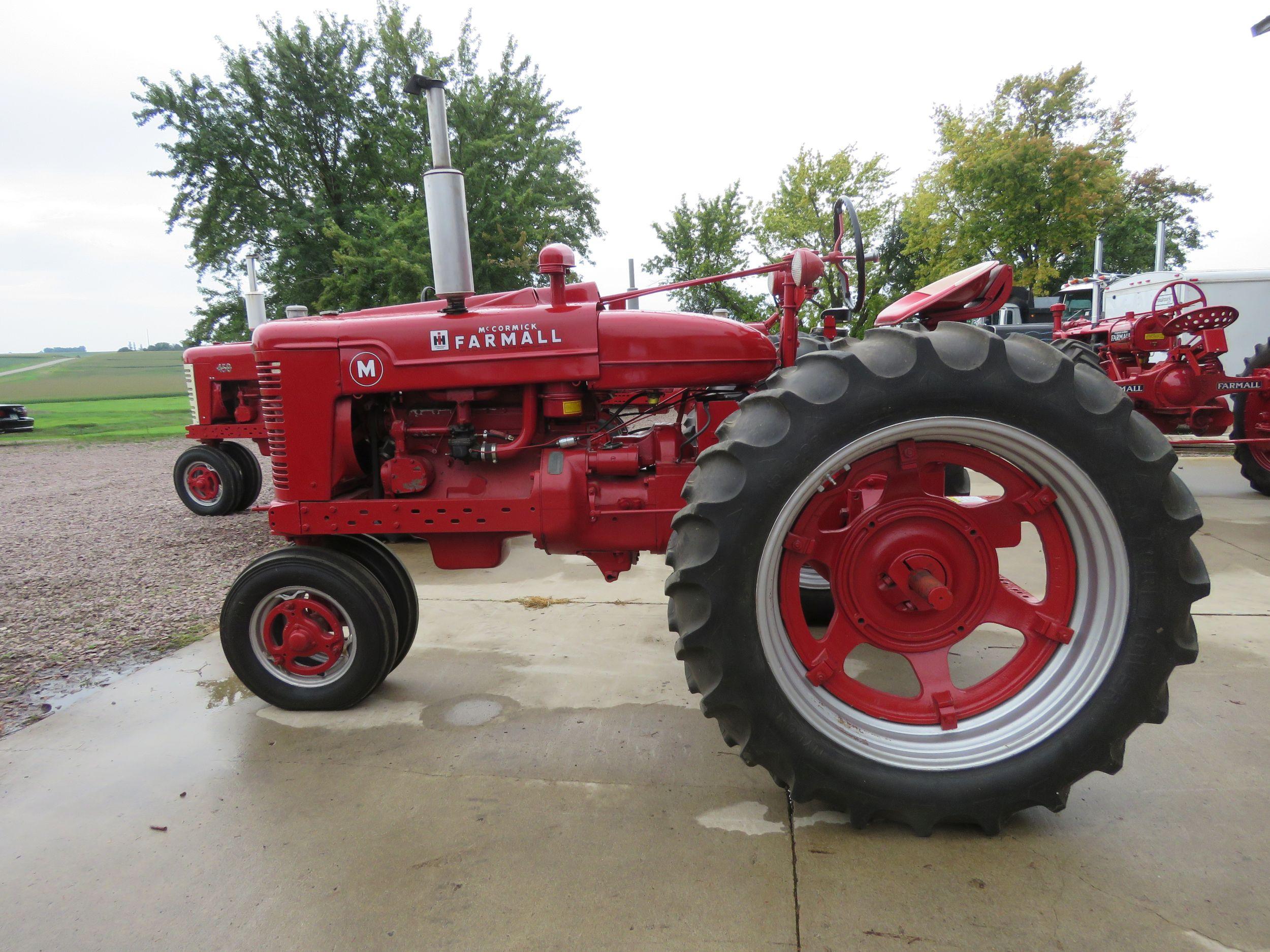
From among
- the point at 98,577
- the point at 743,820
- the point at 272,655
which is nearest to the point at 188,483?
the point at 98,577

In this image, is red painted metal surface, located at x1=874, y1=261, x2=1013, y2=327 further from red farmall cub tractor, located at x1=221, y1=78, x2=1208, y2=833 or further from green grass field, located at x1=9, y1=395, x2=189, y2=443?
green grass field, located at x1=9, y1=395, x2=189, y2=443

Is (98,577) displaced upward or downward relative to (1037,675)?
downward

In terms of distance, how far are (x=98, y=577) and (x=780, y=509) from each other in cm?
477

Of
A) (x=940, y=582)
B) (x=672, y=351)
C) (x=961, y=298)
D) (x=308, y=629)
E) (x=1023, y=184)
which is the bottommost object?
(x=308, y=629)

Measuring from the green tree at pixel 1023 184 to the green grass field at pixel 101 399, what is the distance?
696 inches

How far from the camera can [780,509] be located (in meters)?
1.76

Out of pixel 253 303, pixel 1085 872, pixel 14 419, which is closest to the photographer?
pixel 1085 872

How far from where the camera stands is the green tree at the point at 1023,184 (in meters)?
16.1

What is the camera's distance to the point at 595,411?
8.89 ft

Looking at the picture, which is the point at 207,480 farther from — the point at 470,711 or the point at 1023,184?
the point at 1023,184

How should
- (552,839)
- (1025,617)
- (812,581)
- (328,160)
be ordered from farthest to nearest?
(328,160)
(812,581)
(1025,617)
(552,839)

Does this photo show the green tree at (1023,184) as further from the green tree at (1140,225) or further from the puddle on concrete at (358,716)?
the puddle on concrete at (358,716)

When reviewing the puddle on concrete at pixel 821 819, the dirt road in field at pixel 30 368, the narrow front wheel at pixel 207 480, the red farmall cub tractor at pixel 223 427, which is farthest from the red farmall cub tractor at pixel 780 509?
the dirt road in field at pixel 30 368

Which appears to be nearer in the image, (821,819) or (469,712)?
(821,819)
